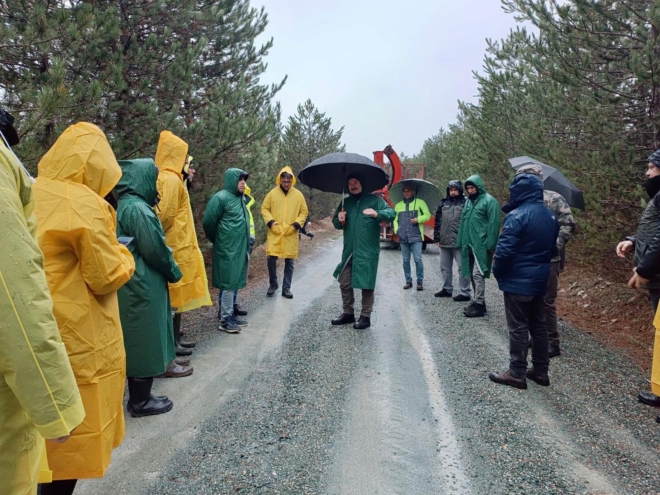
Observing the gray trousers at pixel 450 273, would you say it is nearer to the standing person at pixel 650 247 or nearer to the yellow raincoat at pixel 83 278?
the standing person at pixel 650 247

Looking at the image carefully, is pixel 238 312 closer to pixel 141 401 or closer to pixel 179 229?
pixel 179 229

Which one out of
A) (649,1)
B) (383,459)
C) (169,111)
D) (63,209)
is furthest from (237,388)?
(649,1)

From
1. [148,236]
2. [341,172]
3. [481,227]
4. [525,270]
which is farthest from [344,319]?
[148,236]

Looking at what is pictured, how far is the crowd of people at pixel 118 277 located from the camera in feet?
4.03

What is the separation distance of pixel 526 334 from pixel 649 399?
3.57 ft

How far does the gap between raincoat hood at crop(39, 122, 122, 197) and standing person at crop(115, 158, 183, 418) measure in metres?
0.84

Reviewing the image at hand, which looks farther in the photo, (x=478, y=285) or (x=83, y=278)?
(x=478, y=285)

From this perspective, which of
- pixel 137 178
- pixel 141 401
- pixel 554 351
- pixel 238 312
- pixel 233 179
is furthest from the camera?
pixel 238 312

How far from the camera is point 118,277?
7.06 feet

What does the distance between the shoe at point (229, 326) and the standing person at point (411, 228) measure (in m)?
3.90

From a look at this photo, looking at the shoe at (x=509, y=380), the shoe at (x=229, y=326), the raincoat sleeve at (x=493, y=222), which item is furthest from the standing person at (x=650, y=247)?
the shoe at (x=229, y=326)

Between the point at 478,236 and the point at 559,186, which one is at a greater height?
the point at 559,186

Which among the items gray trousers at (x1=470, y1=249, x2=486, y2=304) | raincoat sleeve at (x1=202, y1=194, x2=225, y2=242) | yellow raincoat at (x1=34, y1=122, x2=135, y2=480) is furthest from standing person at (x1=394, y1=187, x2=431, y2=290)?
yellow raincoat at (x1=34, y1=122, x2=135, y2=480)

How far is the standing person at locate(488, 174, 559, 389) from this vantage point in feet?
12.5
